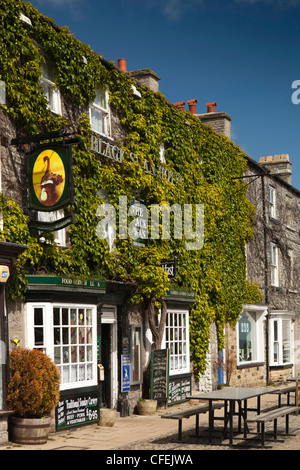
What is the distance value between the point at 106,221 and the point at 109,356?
3283 millimetres

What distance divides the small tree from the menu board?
872 mm

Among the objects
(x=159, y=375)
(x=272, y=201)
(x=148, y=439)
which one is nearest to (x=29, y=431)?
(x=148, y=439)

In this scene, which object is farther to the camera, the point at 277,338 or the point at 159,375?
the point at 277,338

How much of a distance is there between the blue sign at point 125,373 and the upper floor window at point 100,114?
18.2 feet

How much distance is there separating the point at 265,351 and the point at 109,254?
39.3 feet

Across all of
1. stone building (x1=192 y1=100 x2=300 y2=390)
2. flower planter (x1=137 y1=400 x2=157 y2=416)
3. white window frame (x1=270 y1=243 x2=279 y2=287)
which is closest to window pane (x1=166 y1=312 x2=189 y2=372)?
flower planter (x1=137 y1=400 x2=157 y2=416)

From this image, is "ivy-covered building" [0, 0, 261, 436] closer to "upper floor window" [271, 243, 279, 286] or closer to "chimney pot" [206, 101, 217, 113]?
"chimney pot" [206, 101, 217, 113]

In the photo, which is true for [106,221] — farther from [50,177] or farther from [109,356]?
[50,177]

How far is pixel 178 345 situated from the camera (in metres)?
18.8

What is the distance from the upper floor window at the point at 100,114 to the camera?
16.3m

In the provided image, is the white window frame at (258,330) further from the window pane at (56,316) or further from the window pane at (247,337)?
the window pane at (56,316)

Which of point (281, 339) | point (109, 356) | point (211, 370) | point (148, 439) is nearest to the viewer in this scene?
point (148, 439)

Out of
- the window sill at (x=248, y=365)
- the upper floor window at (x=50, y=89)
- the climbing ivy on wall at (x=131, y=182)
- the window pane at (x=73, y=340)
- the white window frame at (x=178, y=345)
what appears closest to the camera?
the climbing ivy on wall at (x=131, y=182)

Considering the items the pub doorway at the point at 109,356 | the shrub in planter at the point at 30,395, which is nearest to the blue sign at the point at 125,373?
the pub doorway at the point at 109,356
